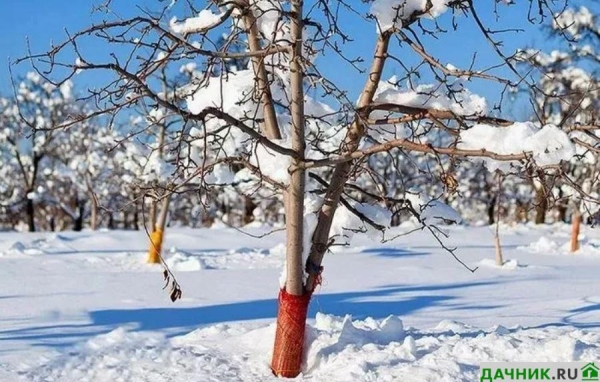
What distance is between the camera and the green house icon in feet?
16.1

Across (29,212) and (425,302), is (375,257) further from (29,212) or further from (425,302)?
(29,212)

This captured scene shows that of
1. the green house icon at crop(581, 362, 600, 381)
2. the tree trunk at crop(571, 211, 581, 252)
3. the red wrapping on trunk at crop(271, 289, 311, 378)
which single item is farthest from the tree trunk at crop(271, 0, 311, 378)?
the tree trunk at crop(571, 211, 581, 252)

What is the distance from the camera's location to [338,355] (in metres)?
5.31

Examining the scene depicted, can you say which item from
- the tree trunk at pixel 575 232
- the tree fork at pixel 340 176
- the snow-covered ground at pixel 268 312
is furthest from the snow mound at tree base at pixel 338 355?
the tree trunk at pixel 575 232

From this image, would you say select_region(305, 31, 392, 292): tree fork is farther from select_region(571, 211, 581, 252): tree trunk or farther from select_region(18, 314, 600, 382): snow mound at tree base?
select_region(571, 211, 581, 252): tree trunk

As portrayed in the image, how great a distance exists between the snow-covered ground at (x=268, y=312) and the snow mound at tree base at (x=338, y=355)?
0.5 inches

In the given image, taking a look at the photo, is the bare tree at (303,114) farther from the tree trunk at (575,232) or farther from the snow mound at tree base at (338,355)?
the tree trunk at (575,232)

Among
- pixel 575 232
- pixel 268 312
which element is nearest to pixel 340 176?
pixel 268 312

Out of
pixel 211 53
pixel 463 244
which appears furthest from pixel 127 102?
pixel 463 244

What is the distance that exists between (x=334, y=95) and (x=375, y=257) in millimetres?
11084

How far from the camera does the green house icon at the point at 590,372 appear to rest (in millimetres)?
4895

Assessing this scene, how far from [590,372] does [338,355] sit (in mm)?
1643

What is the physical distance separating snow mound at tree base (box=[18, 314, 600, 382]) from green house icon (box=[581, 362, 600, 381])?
11 cm

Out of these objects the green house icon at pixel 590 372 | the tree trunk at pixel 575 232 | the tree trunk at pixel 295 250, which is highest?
the tree trunk at pixel 575 232
